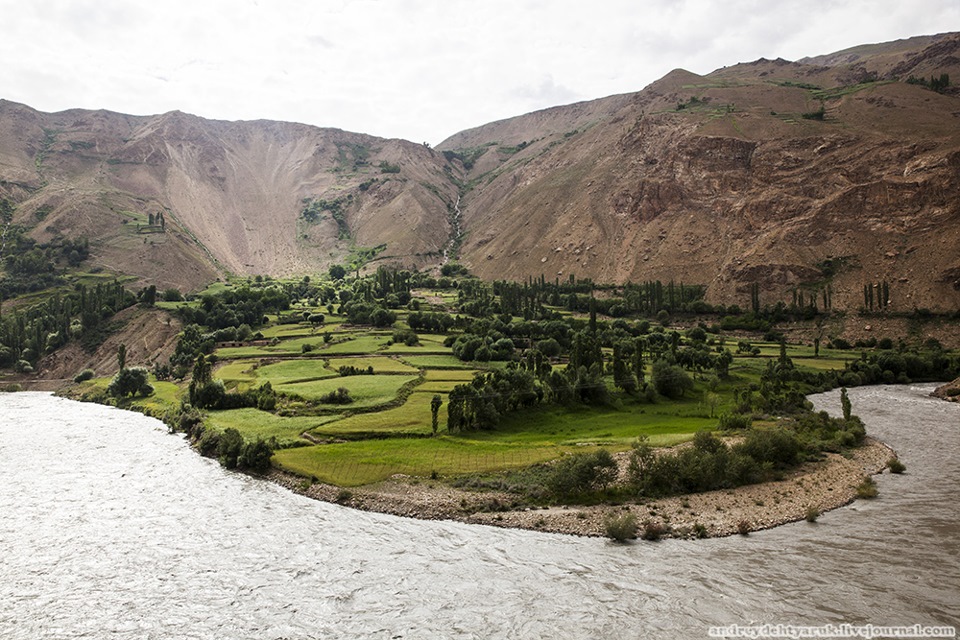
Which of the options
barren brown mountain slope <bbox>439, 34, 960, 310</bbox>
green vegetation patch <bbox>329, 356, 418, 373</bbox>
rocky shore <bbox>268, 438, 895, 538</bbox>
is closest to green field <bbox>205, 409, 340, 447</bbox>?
rocky shore <bbox>268, 438, 895, 538</bbox>

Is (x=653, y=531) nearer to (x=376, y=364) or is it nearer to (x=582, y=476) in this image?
(x=582, y=476)

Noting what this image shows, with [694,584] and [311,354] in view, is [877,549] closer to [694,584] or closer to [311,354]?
[694,584]

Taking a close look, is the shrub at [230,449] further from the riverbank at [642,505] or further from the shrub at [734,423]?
the shrub at [734,423]

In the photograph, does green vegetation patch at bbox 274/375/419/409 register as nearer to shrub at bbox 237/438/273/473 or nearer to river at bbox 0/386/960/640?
shrub at bbox 237/438/273/473

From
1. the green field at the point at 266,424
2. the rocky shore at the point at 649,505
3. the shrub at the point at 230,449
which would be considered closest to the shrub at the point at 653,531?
the rocky shore at the point at 649,505

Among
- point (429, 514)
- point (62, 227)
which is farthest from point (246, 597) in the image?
point (62, 227)

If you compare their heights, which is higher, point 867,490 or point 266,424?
point 266,424

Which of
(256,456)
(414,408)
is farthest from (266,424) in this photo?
(414,408)
